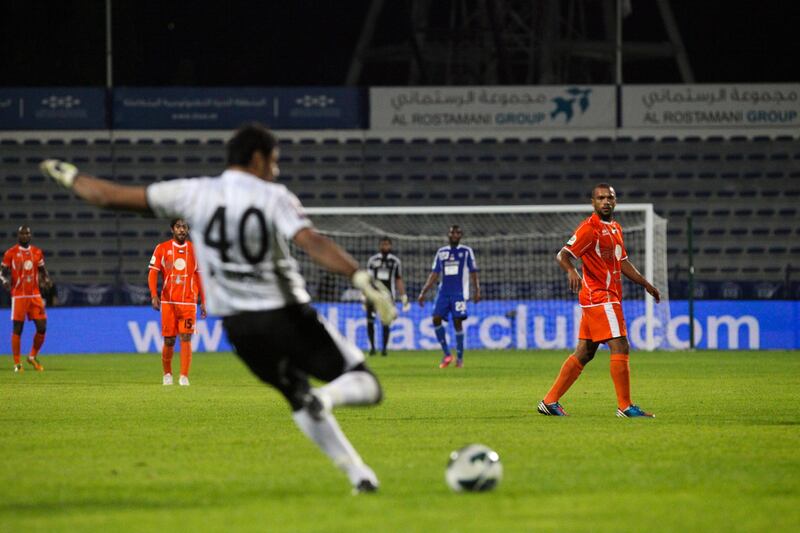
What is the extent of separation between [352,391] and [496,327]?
21.6 meters

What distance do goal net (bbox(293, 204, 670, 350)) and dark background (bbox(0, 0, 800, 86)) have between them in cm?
1122

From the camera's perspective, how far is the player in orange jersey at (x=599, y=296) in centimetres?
1186

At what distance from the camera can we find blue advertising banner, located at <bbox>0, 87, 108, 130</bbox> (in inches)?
1363

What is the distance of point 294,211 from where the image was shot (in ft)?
21.8

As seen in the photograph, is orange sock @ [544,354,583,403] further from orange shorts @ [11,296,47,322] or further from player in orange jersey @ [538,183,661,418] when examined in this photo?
orange shorts @ [11,296,47,322]

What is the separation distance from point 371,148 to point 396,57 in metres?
5.66

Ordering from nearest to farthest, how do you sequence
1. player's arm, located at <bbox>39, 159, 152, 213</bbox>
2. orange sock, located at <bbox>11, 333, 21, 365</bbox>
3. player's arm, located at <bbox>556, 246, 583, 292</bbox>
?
player's arm, located at <bbox>39, 159, 152, 213</bbox> → player's arm, located at <bbox>556, 246, 583, 292</bbox> → orange sock, located at <bbox>11, 333, 21, 365</bbox>

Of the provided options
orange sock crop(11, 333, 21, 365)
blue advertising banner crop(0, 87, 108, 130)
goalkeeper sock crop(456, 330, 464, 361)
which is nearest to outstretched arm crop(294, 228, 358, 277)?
goalkeeper sock crop(456, 330, 464, 361)

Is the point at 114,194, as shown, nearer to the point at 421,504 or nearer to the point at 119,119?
the point at 421,504

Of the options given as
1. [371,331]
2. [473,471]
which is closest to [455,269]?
[371,331]

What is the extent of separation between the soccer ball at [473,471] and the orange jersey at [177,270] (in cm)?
1057

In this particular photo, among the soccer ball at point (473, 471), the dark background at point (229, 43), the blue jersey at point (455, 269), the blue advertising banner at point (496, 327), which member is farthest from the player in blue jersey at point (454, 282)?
the dark background at point (229, 43)

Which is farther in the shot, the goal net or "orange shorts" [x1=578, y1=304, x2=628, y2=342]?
the goal net

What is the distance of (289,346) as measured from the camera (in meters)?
6.67
